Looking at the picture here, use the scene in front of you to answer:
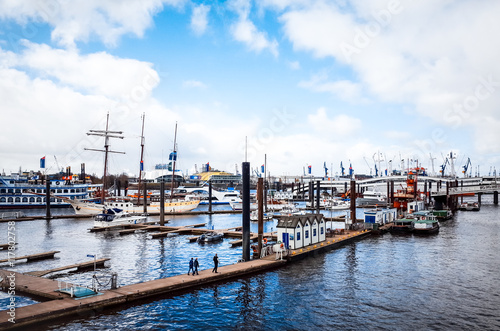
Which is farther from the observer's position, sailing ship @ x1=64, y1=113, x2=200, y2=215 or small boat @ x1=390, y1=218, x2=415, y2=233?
sailing ship @ x1=64, y1=113, x2=200, y2=215

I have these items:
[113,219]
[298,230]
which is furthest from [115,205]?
[298,230]

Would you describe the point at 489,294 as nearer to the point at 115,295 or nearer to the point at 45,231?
the point at 115,295

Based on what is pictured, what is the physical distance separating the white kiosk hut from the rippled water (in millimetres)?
2562

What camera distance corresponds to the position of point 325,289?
28469 millimetres

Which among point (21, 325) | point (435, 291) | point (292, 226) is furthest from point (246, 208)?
point (21, 325)

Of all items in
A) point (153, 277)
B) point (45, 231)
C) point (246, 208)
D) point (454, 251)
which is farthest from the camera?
point (45, 231)

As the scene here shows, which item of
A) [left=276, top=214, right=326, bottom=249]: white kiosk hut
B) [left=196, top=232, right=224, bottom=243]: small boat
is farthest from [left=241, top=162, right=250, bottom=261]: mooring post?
[left=196, top=232, right=224, bottom=243]: small boat

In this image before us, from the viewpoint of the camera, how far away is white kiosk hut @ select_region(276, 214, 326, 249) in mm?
39219

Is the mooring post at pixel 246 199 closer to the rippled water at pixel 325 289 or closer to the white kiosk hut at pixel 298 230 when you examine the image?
the rippled water at pixel 325 289

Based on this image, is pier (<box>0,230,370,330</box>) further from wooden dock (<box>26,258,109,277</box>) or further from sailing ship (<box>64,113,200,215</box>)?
sailing ship (<box>64,113,200,215</box>)

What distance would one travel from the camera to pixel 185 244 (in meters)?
49.7

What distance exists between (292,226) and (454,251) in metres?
22.3

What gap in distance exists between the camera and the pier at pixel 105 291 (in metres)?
20.1

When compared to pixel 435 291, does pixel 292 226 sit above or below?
above
